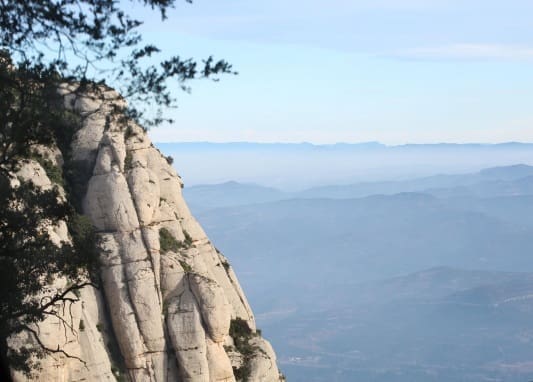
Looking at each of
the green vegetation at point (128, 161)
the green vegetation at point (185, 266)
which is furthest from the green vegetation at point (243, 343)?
the green vegetation at point (128, 161)

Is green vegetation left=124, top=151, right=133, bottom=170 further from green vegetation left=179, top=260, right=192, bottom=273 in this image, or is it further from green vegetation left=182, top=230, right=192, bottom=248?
green vegetation left=179, top=260, right=192, bottom=273

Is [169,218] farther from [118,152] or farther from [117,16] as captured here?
[117,16]

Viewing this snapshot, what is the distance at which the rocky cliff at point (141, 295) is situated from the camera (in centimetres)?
4191

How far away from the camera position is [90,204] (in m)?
45.6

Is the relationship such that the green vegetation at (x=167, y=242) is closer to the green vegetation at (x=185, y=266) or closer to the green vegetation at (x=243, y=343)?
the green vegetation at (x=185, y=266)

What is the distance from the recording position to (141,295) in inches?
1721

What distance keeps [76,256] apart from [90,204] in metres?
15.1

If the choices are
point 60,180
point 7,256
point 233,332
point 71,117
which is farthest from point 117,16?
point 233,332

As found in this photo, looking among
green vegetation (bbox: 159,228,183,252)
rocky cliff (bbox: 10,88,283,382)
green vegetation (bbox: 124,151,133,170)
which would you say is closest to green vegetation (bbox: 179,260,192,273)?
rocky cliff (bbox: 10,88,283,382)

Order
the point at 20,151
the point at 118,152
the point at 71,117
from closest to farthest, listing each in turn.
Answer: the point at 20,151
the point at 71,117
the point at 118,152

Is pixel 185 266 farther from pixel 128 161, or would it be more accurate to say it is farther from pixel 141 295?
pixel 128 161

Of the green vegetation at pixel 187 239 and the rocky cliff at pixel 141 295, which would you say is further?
the green vegetation at pixel 187 239

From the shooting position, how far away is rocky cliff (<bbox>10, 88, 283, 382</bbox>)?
41.9 metres

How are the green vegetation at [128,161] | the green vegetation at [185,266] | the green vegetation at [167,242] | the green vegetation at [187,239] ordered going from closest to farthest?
the green vegetation at [185,266]
the green vegetation at [167,242]
the green vegetation at [128,161]
the green vegetation at [187,239]
